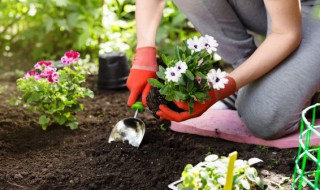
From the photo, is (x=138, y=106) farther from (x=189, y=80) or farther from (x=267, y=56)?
(x=267, y=56)

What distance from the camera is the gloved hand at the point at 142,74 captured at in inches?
95.7

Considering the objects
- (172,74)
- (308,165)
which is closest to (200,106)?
(172,74)

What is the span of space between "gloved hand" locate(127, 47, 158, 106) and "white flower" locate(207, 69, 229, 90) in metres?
0.37

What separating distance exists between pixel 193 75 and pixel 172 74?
97mm

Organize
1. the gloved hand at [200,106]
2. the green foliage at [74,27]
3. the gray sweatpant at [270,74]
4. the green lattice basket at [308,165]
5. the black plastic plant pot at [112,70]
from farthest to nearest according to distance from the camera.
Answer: the green foliage at [74,27] → the black plastic plant pot at [112,70] → the gray sweatpant at [270,74] → the gloved hand at [200,106] → the green lattice basket at [308,165]

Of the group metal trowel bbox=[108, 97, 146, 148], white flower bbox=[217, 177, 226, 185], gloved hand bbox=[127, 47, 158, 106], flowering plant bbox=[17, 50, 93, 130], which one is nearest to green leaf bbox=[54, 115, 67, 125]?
flowering plant bbox=[17, 50, 93, 130]

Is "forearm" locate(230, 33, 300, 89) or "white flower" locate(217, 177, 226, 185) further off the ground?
"forearm" locate(230, 33, 300, 89)

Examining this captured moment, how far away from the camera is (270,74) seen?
97.2 inches

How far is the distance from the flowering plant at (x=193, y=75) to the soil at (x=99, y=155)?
0.32 meters

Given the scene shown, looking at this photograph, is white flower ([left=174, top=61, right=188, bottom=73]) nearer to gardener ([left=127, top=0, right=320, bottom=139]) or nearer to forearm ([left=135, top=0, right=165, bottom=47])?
gardener ([left=127, top=0, right=320, bottom=139])

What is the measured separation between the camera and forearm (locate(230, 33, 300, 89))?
2.30 metres

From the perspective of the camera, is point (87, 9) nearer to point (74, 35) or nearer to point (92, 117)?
point (74, 35)

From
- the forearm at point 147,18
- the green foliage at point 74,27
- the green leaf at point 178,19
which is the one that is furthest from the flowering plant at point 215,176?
the green leaf at point 178,19

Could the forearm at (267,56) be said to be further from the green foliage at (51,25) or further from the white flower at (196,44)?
the green foliage at (51,25)
